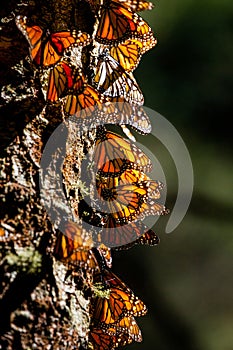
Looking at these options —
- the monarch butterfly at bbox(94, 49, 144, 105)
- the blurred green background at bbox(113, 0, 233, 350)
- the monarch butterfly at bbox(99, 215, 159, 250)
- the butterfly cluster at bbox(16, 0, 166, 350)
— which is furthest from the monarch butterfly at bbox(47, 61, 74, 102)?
the blurred green background at bbox(113, 0, 233, 350)

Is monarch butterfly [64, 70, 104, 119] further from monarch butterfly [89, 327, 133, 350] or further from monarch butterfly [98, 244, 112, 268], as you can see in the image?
monarch butterfly [89, 327, 133, 350]

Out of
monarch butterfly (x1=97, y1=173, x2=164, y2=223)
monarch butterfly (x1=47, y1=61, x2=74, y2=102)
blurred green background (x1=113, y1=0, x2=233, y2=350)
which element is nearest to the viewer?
monarch butterfly (x1=47, y1=61, x2=74, y2=102)

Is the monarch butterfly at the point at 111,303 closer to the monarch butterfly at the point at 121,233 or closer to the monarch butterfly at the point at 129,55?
the monarch butterfly at the point at 121,233

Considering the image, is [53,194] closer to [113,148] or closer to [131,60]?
[113,148]

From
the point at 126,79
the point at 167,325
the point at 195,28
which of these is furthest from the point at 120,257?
the point at 126,79

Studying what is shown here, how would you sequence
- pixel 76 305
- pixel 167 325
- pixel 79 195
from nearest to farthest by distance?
pixel 76 305, pixel 79 195, pixel 167 325

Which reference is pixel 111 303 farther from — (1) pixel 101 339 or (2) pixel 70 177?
(2) pixel 70 177
